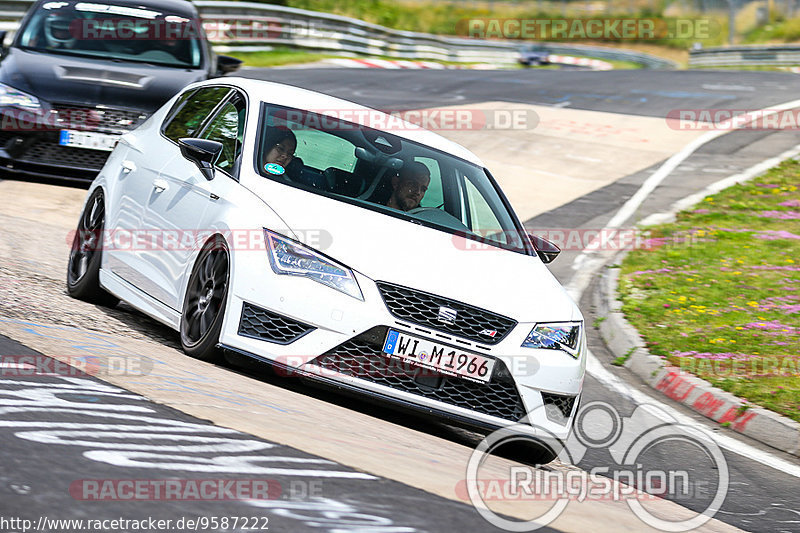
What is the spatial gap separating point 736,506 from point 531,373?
123 centimetres

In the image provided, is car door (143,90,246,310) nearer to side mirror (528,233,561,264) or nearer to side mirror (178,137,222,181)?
side mirror (178,137,222,181)

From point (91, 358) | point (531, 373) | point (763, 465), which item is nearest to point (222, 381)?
point (91, 358)

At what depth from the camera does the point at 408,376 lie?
5348 mm

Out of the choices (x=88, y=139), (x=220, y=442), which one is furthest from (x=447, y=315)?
(x=88, y=139)

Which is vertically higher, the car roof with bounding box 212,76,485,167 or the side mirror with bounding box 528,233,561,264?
the car roof with bounding box 212,76,485,167

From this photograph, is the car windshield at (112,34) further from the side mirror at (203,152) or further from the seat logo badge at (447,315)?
the seat logo badge at (447,315)

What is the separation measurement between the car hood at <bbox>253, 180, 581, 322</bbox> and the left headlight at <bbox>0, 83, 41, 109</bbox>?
211 inches

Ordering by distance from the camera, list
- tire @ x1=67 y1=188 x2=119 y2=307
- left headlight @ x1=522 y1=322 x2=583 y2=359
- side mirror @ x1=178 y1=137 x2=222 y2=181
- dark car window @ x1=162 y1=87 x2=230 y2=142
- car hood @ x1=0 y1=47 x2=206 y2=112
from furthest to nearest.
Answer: car hood @ x1=0 y1=47 x2=206 y2=112
tire @ x1=67 y1=188 x2=119 y2=307
dark car window @ x1=162 y1=87 x2=230 y2=142
side mirror @ x1=178 y1=137 x2=222 y2=181
left headlight @ x1=522 y1=322 x2=583 y2=359

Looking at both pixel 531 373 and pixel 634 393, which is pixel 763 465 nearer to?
pixel 634 393

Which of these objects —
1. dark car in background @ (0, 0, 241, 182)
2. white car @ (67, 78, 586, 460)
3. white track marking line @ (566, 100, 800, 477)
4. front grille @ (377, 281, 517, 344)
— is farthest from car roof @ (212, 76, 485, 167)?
dark car in background @ (0, 0, 241, 182)

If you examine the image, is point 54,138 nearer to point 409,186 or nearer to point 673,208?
point 409,186

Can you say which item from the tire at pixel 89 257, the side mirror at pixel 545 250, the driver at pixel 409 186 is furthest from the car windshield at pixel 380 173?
the tire at pixel 89 257

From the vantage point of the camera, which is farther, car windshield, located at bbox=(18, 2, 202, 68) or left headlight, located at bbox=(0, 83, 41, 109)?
car windshield, located at bbox=(18, 2, 202, 68)

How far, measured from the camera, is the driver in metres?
6.39
